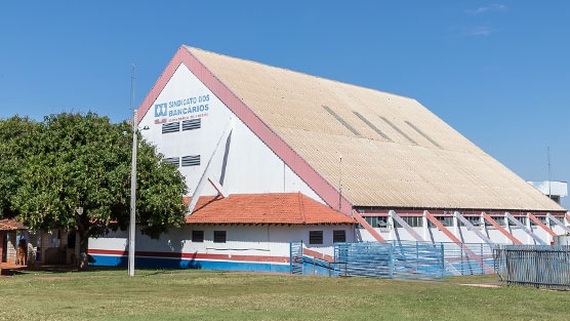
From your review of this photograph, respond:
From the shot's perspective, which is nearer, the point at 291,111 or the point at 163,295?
the point at 163,295

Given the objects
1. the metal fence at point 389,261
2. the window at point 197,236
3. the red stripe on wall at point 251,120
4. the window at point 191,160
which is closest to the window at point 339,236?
the red stripe on wall at point 251,120

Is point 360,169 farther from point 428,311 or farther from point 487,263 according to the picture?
point 428,311

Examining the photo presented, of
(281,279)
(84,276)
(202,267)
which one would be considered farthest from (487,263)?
(84,276)

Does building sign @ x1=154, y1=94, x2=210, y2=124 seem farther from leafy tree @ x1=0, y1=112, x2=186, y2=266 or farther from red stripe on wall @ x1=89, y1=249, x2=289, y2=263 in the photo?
red stripe on wall @ x1=89, y1=249, x2=289, y2=263

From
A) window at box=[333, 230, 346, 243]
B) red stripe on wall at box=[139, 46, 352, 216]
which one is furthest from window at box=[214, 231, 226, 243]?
window at box=[333, 230, 346, 243]

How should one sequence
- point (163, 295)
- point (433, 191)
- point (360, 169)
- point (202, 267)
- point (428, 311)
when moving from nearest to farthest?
point (428, 311) → point (163, 295) → point (202, 267) → point (360, 169) → point (433, 191)

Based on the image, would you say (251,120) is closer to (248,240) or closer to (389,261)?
(248,240)

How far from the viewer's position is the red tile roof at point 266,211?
39.2 m

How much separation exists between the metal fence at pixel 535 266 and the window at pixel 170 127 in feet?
95.6

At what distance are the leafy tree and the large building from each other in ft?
14.4

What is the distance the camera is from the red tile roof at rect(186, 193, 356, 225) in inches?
1543

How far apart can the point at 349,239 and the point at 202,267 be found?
1059cm

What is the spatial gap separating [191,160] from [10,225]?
17.1m

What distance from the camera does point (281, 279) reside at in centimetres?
3353
